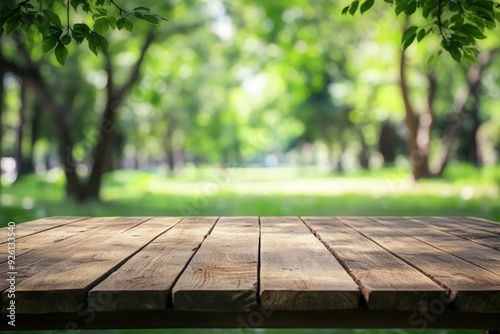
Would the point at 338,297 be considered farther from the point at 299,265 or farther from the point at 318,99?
the point at 318,99

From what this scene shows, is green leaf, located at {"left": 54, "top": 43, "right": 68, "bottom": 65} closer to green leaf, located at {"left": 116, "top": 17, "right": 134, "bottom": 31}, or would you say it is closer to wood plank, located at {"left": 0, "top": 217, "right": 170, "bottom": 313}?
green leaf, located at {"left": 116, "top": 17, "right": 134, "bottom": 31}

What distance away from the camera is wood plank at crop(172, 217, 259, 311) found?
5.73ft

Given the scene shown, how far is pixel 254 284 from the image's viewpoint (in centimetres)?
182

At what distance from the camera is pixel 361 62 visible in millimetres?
24469

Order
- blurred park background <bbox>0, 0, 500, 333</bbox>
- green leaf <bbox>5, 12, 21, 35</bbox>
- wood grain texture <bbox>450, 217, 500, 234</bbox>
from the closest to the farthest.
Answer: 1. green leaf <bbox>5, 12, 21, 35</bbox>
2. wood grain texture <bbox>450, 217, 500, 234</bbox>
3. blurred park background <bbox>0, 0, 500, 333</bbox>

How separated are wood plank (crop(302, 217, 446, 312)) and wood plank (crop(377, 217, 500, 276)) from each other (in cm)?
29

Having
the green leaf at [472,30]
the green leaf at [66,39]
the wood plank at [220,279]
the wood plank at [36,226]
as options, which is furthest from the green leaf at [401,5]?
the wood plank at [36,226]

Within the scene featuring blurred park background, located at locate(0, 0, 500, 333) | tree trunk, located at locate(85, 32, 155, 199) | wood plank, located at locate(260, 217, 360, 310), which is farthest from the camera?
tree trunk, located at locate(85, 32, 155, 199)

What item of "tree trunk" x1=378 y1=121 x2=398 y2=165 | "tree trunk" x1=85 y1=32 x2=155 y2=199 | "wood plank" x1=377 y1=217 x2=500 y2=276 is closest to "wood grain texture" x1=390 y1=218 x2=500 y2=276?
"wood plank" x1=377 y1=217 x2=500 y2=276

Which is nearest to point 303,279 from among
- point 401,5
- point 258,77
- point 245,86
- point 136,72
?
point 401,5

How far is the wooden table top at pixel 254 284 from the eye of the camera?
1.75m

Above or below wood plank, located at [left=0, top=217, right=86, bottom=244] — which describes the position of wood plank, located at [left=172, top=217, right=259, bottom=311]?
below

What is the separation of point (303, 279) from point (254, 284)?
0.17 meters

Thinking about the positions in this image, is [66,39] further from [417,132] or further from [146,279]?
[417,132]
